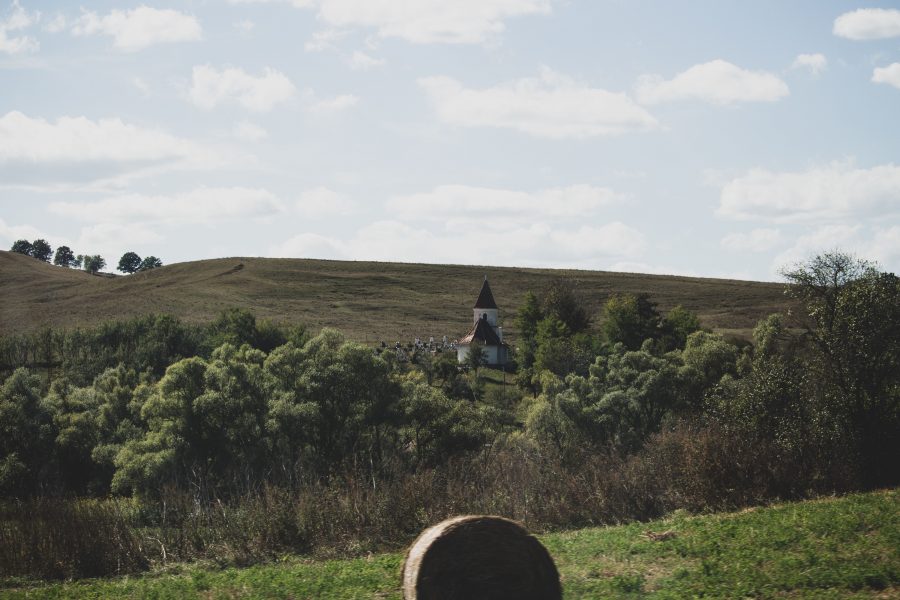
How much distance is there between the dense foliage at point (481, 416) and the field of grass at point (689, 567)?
4.17 m

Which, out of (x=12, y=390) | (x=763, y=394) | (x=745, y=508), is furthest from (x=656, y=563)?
(x=12, y=390)

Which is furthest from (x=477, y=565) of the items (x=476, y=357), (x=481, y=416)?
(x=476, y=357)

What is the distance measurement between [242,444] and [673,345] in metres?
56.8

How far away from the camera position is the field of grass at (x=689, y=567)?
12.9 m

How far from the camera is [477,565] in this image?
1262cm

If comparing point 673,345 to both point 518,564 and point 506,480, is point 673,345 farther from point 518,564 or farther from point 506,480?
point 518,564

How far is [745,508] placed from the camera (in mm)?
20359

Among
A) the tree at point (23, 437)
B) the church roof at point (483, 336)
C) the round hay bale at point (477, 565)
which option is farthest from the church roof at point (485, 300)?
the round hay bale at point (477, 565)

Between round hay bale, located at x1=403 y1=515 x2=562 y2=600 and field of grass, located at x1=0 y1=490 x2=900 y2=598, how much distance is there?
989 millimetres

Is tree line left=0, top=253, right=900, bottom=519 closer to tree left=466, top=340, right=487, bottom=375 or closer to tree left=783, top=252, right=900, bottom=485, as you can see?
tree left=783, top=252, right=900, bottom=485

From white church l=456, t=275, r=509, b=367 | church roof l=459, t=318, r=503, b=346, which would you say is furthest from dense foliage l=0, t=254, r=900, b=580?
church roof l=459, t=318, r=503, b=346

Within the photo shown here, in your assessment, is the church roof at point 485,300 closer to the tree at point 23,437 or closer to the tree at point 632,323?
the tree at point 632,323

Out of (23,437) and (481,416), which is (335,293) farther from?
(481,416)

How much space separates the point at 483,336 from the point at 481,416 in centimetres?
5466
